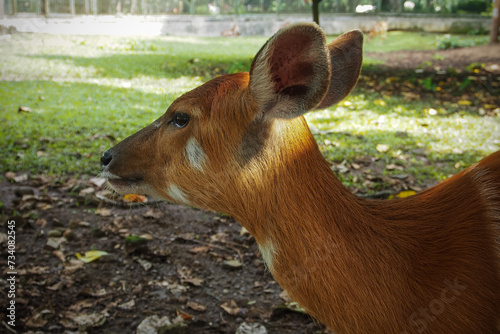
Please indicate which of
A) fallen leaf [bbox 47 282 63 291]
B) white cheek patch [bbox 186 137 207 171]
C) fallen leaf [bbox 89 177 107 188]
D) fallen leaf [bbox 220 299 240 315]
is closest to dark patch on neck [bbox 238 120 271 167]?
white cheek patch [bbox 186 137 207 171]

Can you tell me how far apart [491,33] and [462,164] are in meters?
5.01

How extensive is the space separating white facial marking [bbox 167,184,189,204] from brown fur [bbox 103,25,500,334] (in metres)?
0.04

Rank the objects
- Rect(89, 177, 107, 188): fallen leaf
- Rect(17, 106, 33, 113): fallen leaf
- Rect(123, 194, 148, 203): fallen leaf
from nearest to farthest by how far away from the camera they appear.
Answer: Rect(123, 194, 148, 203): fallen leaf, Rect(89, 177, 107, 188): fallen leaf, Rect(17, 106, 33, 113): fallen leaf

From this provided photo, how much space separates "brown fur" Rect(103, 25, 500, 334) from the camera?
1556mm

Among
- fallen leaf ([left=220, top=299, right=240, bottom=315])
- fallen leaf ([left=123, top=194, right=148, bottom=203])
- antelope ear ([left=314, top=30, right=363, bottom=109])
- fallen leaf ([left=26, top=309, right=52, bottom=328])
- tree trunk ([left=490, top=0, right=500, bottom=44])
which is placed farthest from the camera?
tree trunk ([left=490, top=0, right=500, bottom=44])

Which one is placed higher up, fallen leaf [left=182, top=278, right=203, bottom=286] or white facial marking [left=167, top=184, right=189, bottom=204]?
white facial marking [left=167, top=184, right=189, bottom=204]

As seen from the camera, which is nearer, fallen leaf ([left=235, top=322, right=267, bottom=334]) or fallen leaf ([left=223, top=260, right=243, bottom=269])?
fallen leaf ([left=235, top=322, right=267, bottom=334])

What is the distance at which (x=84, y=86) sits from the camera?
15.6 feet

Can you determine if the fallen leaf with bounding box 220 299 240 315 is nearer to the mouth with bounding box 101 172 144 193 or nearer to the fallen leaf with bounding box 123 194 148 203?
the mouth with bounding box 101 172 144 193

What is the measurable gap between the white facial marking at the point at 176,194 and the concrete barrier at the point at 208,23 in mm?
2879

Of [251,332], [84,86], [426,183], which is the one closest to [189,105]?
[251,332]

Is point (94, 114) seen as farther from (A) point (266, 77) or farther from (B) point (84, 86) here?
(A) point (266, 77)

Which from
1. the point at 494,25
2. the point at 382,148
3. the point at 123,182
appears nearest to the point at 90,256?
the point at 123,182

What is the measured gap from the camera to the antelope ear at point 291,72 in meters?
1.42
